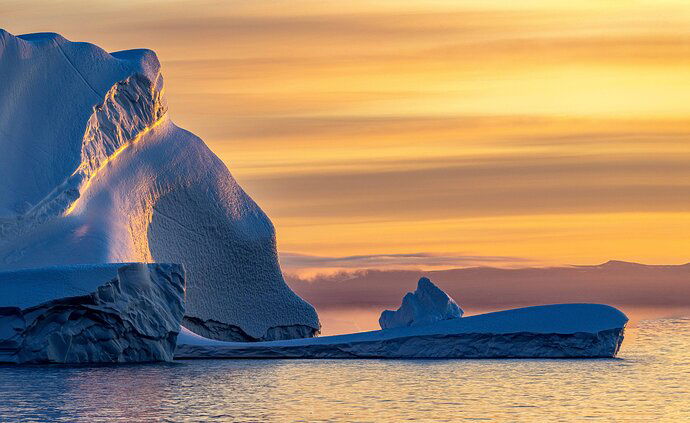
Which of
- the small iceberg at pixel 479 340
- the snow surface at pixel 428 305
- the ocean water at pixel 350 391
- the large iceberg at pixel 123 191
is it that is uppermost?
the large iceberg at pixel 123 191

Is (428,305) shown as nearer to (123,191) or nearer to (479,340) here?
(479,340)

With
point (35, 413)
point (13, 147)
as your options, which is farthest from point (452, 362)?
point (35, 413)

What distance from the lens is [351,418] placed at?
62.5 feet

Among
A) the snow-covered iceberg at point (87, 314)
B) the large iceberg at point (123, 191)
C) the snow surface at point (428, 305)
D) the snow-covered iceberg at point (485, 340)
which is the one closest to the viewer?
the snow-covered iceberg at point (87, 314)

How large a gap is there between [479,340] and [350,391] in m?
7.86

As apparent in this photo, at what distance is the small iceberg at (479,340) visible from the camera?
99.7ft

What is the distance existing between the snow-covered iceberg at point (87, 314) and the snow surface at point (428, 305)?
7898mm

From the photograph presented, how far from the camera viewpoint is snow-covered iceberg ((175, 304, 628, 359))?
30.4 metres

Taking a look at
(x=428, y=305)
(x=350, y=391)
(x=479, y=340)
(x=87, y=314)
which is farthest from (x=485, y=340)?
(x=87, y=314)

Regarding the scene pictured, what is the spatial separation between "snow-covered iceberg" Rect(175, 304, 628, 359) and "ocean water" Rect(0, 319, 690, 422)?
1.08ft

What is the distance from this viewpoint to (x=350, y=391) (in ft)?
77.6

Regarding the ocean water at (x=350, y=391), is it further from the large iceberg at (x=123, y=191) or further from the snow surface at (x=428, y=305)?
the large iceberg at (x=123, y=191)

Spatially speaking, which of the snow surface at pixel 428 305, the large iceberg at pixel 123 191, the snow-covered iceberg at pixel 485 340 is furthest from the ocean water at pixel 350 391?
the large iceberg at pixel 123 191

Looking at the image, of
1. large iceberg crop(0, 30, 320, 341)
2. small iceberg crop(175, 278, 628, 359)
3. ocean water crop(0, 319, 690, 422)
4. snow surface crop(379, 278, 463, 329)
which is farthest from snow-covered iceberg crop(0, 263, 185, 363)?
snow surface crop(379, 278, 463, 329)
